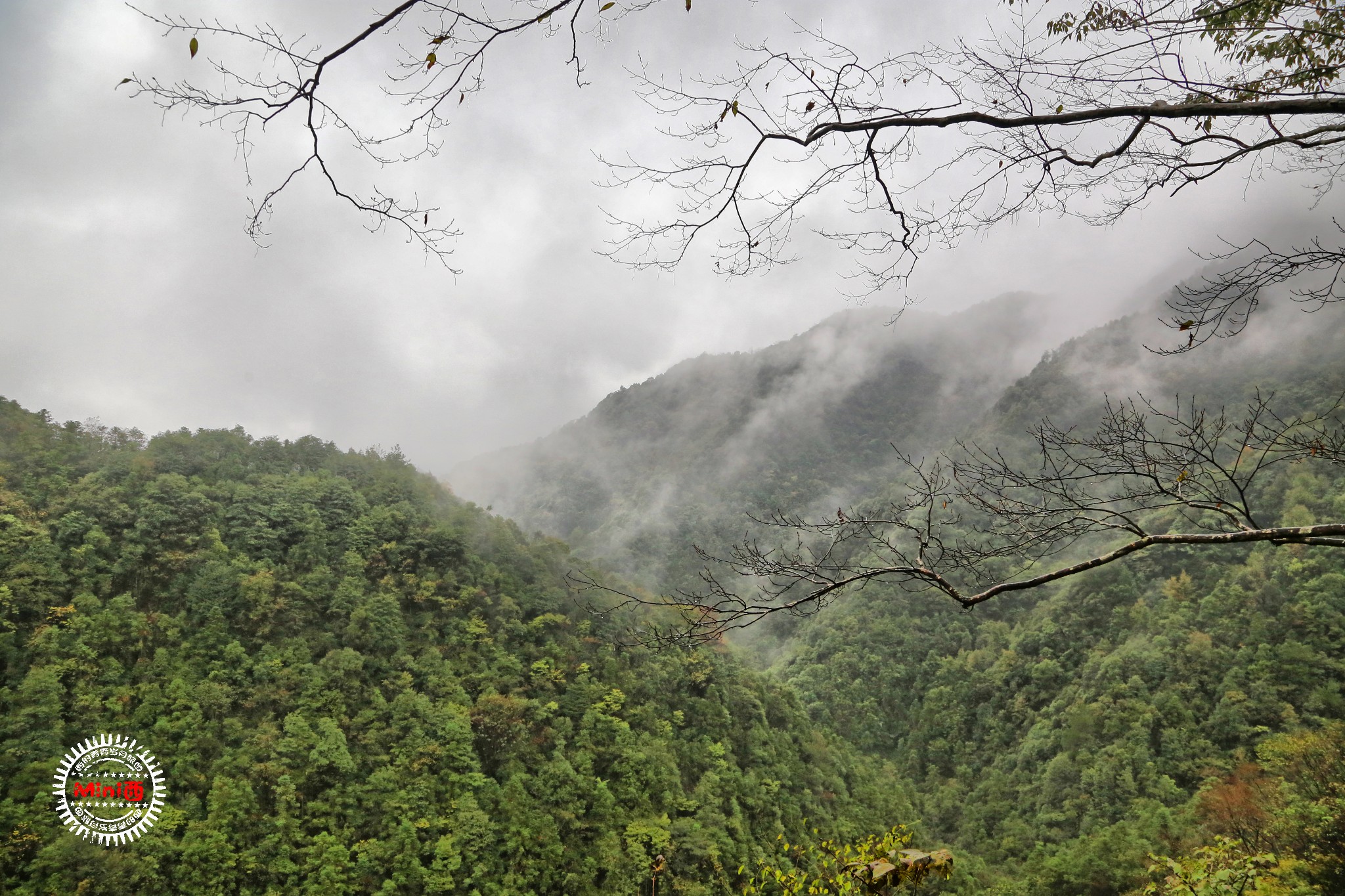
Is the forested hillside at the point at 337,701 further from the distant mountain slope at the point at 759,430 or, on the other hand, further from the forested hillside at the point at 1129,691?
the distant mountain slope at the point at 759,430

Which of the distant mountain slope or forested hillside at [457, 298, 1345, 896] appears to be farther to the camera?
the distant mountain slope

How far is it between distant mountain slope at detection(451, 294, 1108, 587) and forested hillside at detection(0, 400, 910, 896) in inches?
1751

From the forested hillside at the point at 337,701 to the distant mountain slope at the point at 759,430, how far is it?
146 feet

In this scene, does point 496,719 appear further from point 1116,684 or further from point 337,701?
point 1116,684

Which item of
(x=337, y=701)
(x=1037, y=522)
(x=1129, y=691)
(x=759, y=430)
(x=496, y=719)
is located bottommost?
(x=1129, y=691)

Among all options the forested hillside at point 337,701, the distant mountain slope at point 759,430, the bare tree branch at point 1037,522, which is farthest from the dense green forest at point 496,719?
the distant mountain slope at point 759,430

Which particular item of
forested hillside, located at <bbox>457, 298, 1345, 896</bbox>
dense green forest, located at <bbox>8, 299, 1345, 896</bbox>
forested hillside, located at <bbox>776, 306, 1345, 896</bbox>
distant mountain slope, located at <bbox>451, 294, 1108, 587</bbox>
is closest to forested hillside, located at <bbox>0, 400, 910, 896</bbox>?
dense green forest, located at <bbox>8, 299, 1345, 896</bbox>

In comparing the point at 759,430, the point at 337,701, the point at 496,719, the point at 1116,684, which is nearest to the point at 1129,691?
the point at 1116,684

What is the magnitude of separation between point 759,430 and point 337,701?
80.3 metres

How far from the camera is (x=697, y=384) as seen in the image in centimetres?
10919

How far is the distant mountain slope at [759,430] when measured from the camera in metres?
80.6

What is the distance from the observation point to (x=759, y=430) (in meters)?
94.4

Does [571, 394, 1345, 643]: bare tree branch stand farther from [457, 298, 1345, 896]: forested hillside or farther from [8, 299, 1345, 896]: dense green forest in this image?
[457, 298, 1345, 896]: forested hillside

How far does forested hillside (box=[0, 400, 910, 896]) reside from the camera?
573 inches
